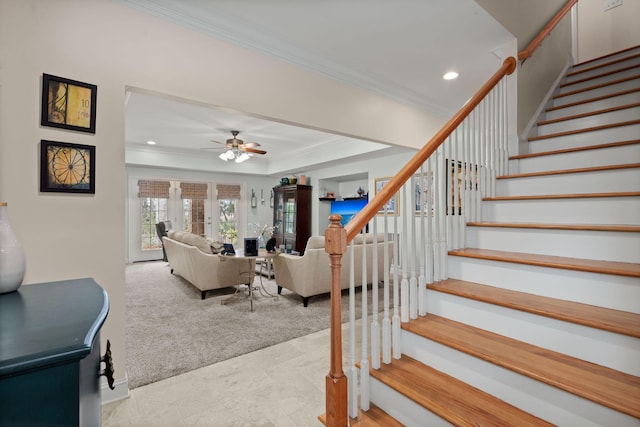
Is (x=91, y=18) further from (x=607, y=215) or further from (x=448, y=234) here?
(x=607, y=215)

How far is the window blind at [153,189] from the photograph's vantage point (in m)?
7.21

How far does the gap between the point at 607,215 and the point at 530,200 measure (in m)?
0.41

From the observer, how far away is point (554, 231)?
181 cm

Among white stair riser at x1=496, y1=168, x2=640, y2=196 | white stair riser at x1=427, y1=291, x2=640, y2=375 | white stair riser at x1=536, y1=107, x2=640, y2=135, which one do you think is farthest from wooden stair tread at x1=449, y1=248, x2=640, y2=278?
white stair riser at x1=536, y1=107, x2=640, y2=135

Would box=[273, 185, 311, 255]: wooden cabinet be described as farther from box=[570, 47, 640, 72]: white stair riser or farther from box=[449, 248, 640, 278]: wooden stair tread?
box=[449, 248, 640, 278]: wooden stair tread

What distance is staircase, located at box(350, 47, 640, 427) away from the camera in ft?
3.96

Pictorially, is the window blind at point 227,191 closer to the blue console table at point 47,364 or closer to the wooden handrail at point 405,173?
the wooden handrail at point 405,173

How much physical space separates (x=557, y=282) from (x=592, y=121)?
194cm

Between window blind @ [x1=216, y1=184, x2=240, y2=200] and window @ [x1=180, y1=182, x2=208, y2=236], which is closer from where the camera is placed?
window @ [x1=180, y1=182, x2=208, y2=236]

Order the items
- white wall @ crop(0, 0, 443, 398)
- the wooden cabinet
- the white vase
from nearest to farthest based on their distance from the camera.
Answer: the white vase
white wall @ crop(0, 0, 443, 398)
the wooden cabinet

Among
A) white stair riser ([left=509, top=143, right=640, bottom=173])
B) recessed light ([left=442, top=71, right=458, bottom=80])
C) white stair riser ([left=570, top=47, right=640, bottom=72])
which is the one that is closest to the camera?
white stair riser ([left=509, top=143, right=640, bottom=173])

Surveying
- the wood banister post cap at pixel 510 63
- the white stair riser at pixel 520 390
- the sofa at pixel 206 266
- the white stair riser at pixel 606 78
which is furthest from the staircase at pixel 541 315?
the sofa at pixel 206 266

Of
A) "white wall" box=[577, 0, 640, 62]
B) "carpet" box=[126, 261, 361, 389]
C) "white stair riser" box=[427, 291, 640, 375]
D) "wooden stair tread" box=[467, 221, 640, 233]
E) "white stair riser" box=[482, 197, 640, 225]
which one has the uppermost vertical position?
"white wall" box=[577, 0, 640, 62]

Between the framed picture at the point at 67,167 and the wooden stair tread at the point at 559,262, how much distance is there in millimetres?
2388
